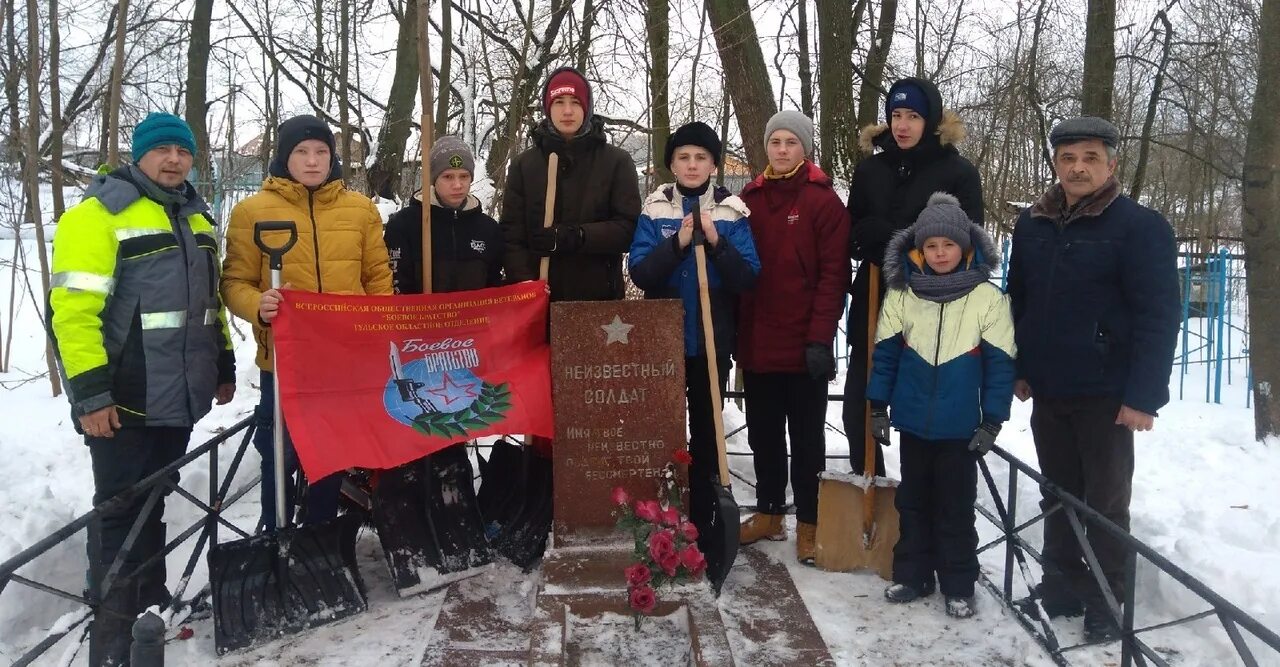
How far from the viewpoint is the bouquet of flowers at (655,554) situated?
3379 mm

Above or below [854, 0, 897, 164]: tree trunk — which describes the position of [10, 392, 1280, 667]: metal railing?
below

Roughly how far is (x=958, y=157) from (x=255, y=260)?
341 cm

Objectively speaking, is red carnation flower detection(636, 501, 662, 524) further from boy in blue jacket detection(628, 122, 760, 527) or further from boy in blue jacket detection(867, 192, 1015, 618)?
boy in blue jacket detection(867, 192, 1015, 618)

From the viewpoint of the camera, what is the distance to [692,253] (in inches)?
172

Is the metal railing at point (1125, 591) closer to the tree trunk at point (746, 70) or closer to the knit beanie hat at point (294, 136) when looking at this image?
the knit beanie hat at point (294, 136)

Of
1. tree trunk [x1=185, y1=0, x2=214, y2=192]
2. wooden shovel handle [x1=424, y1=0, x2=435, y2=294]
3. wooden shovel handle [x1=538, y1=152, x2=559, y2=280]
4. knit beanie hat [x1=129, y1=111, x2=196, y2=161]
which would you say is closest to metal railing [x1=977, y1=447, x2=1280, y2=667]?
wooden shovel handle [x1=538, y1=152, x2=559, y2=280]

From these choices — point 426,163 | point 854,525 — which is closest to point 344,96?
point 426,163

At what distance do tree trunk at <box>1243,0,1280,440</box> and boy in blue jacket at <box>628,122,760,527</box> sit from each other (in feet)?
16.4

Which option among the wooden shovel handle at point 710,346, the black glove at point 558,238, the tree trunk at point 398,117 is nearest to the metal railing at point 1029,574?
Result: the wooden shovel handle at point 710,346

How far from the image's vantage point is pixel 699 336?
451 cm

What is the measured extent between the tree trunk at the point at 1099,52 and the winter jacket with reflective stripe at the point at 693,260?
4581 millimetres

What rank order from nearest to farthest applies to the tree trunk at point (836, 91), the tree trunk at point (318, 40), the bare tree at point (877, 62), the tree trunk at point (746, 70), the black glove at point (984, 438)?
the black glove at point (984, 438)
the tree trunk at point (746, 70)
the tree trunk at point (836, 91)
the bare tree at point (877, 62)
the tree trunk at point (318, 40)

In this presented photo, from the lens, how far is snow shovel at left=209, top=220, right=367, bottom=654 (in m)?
3.73

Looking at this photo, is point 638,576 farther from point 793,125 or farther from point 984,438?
point 793,125
